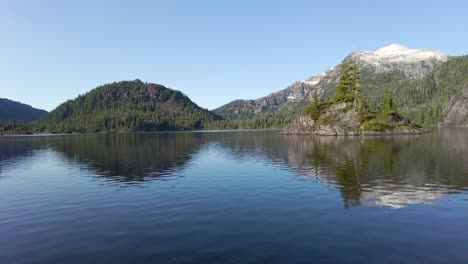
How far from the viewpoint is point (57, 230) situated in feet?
80.8

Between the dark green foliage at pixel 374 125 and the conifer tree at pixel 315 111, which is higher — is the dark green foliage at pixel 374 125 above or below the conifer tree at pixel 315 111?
below

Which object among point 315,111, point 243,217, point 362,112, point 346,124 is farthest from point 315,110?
point 243,217

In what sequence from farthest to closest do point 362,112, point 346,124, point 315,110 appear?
point 315,110, point 362,112, point 346,124

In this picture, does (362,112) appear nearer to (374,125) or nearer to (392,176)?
(374,125)

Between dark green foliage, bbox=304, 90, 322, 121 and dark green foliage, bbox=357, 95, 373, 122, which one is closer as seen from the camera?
dark green foliage, bbox=357, 95, 373, 122

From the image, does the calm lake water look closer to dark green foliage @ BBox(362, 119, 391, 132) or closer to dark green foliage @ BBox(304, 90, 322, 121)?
dark green foliage @ BBox(362, 119, 391, 132)

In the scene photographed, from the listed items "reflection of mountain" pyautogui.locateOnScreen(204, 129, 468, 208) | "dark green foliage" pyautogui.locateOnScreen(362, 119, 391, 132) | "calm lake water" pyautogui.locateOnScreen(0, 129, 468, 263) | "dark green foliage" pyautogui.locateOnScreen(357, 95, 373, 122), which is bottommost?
"calm lake water" pyautogui.locateOnScreen(0, 129, 468, 263)

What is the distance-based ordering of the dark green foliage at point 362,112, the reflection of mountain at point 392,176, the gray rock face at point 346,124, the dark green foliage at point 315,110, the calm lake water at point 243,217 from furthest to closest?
the dark green foliage at point 315,110 < the dark green foliage at point 362,112 < the gray rock face at point 346,124 < the reflection of mountain at point 392,176 < the calm lake water at point 243,217

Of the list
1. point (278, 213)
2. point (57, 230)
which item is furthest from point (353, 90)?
point (57, 230)

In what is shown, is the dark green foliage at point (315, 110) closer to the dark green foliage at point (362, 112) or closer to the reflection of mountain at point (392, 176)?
the dark green foliage at point (362, 112)

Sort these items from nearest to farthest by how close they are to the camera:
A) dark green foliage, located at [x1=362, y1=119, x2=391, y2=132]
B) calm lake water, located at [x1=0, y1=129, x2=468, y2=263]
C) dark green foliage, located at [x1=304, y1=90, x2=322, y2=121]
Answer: calm lake water, located at [x1=0, y1=129, x2=468, y2=263] → dark green foliage, located at [x1=362, y1=119, x2=391, y2=132] → dark green foliage, located at [x1=304, y1=90, x2=322, y2=121]

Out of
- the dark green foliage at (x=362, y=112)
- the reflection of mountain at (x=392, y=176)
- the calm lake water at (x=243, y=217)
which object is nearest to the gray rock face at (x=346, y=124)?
the dark green foliage at (x=362, y=112)

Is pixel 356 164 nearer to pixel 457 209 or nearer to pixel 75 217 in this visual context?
pixel 457 209

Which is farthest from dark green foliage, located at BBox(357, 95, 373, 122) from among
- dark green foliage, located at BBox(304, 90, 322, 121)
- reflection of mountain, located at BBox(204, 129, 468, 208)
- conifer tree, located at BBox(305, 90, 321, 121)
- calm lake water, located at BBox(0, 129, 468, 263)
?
calm lake water, located at BBox(0, 129, 468, 263)
